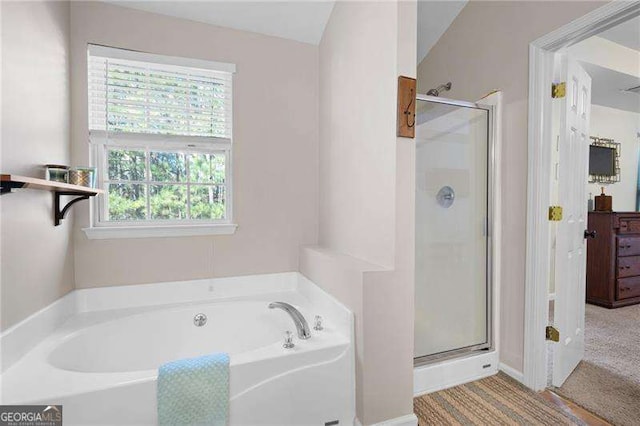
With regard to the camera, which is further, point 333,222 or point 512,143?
point 333,222

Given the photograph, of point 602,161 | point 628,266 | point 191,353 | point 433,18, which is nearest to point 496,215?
point 433,18

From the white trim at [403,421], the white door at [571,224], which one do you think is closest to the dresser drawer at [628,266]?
the white door at [571,224]

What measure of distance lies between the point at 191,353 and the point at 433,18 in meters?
3.00

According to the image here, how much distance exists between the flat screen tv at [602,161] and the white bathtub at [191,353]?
13.2 ft

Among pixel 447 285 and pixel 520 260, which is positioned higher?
pixel 520 260

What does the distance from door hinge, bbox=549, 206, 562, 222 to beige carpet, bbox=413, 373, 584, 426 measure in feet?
3.38

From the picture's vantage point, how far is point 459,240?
2135 mm

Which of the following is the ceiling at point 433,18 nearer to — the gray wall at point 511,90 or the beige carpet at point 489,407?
the gray wall at point 511,90

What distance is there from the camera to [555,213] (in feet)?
6.15

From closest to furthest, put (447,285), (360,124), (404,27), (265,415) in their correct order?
1. (265,415)
2. (404,27)
3. (360,124)
4. (447,285)

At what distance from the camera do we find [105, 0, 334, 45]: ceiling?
202cm

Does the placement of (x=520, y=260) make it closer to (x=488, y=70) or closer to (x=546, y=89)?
(x=546, y=89)

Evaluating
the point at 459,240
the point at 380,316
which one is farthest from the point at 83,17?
the point at 459,240

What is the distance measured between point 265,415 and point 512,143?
6.81 feet
